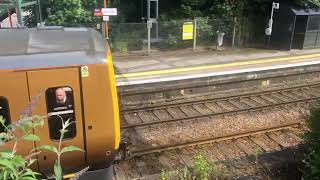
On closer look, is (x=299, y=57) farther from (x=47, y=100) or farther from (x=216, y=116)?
(x=47, y=100)

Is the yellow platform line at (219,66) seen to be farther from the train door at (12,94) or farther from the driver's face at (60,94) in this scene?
the train door at (12,94)

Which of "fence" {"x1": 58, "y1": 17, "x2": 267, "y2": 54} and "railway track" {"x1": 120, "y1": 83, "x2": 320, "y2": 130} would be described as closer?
"railway track" {"x1": 120, "y1": 83, "x2": 320, "y2": 130}

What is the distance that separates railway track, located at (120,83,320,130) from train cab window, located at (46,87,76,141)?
13.9ft

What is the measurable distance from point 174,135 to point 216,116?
1.75 metres

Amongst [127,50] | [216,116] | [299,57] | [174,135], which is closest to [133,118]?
[174,135]

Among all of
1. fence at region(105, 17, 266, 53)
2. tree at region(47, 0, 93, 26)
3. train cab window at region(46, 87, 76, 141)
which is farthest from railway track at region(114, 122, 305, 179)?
tree at region(47, 0, 93, 26)

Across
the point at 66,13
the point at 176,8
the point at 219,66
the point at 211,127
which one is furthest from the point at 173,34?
the point at 211,127

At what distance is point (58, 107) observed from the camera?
18.1 ft

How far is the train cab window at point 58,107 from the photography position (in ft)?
17.9

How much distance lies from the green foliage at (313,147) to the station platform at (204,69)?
282 inches

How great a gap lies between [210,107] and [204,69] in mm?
4603

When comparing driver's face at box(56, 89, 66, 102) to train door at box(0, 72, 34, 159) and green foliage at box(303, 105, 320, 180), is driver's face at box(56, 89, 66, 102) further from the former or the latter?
green foliage at box(303, 105, 320, 180)

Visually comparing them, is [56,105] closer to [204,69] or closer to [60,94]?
[60,94]

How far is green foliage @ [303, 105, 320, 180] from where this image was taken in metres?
4.99
